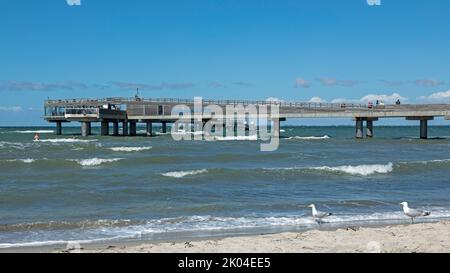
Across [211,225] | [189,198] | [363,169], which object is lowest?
[363,169]

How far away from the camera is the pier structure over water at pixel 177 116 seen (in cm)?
5175

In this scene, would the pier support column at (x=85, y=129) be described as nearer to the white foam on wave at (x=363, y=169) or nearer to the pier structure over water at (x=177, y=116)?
the pier structure over water at (x=177, y=116)

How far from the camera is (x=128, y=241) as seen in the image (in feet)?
→ 33.6

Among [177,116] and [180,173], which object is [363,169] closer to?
[180,173]

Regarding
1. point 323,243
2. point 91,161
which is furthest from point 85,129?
point 323,243

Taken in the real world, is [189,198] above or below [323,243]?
below

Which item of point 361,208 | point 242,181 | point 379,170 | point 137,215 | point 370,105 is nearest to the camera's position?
point 137,215

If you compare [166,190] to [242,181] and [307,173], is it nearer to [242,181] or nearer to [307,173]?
[242,181]

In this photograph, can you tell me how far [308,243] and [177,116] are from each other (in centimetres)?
5335

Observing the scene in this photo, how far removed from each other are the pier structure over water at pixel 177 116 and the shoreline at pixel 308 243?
42.2 meters

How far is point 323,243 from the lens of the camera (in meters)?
9.22

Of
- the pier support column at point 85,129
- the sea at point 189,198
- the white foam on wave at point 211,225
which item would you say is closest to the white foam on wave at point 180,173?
the sea at point 189,198
